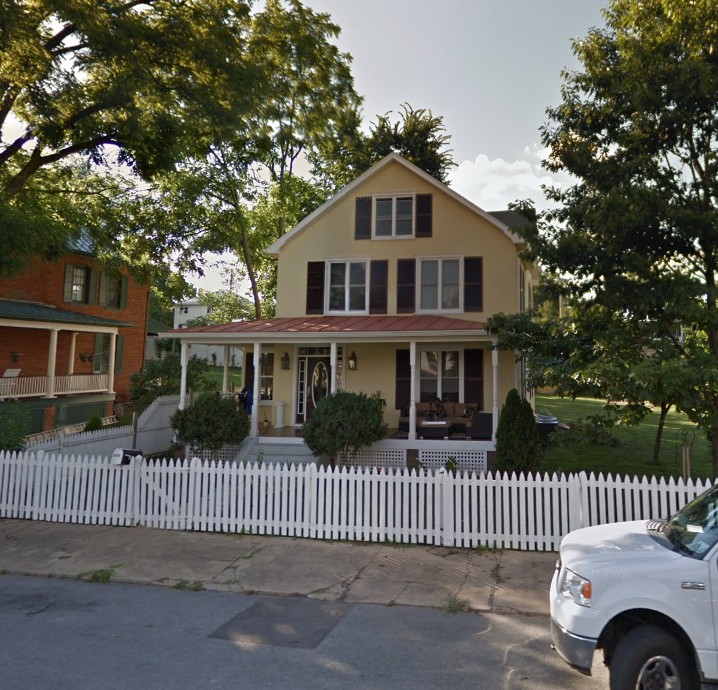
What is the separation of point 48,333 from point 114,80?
13.4 m

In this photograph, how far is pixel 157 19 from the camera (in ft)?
44.5

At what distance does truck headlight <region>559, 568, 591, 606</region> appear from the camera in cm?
404

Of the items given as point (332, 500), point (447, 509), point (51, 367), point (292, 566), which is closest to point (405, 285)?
point (332, 500)

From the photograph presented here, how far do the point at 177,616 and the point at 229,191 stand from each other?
62.7 feet

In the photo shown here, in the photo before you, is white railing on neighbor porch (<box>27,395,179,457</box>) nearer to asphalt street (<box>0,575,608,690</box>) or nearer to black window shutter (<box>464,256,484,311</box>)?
asphalt street (<box>0,575,608,690</box>)

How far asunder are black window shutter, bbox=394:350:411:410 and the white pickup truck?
11.9m

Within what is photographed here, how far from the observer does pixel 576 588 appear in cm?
415

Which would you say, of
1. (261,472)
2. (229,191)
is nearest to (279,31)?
(229,191)

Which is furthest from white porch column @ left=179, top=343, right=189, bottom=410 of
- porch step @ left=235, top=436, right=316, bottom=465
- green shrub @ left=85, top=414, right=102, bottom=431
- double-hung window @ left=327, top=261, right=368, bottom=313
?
green shrub @ left=85, top=414, right=102, bottom=431

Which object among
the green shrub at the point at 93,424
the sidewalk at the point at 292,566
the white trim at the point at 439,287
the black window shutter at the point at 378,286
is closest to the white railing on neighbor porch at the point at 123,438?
the green shrub at the point at 93,424

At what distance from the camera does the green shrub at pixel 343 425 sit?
12.1m

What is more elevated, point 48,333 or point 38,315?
point 38,315

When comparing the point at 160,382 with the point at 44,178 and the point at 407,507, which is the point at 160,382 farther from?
the point at 407,507

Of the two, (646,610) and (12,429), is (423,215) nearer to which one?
(12,429)
